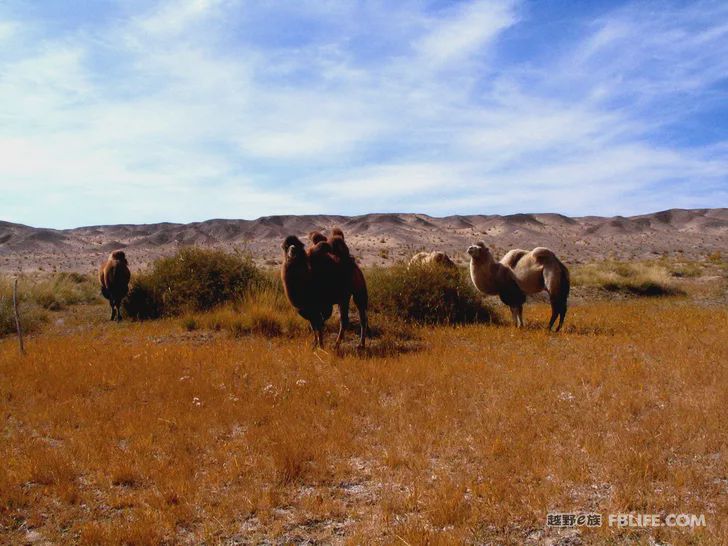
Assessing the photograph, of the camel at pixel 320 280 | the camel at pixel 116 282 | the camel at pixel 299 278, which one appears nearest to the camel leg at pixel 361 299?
the camel at pixel 320 280

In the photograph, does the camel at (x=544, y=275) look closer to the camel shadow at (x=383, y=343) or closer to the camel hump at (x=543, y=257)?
the camel hump at (x=543, y=257)

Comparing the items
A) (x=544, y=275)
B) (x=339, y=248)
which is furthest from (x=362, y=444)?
(x=544, y=275)

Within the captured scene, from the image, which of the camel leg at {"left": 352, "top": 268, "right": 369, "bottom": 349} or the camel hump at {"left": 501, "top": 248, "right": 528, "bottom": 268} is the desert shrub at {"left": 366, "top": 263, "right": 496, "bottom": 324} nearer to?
the camel hump at {"left": 501, "top": 248, "right": 528, "bottom": 268}

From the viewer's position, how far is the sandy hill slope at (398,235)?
56156 millimetres

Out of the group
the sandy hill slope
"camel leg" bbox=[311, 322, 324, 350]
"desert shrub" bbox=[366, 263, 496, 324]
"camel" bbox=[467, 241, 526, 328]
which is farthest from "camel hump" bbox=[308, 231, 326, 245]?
the sandy hill slope

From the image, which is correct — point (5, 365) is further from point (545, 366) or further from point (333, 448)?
point (545, 366)

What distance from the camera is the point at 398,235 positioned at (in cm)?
7388

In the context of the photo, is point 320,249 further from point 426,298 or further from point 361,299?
point 426,298

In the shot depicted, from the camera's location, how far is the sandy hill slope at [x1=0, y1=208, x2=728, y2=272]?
56.2 meters

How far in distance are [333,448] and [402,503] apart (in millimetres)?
1356

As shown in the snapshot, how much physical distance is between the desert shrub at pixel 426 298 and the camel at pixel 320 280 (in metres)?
2.97

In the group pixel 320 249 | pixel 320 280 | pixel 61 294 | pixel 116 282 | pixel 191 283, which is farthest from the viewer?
pixel 61 294

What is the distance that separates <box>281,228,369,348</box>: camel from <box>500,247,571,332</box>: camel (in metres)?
3.98

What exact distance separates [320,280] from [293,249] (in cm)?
76
